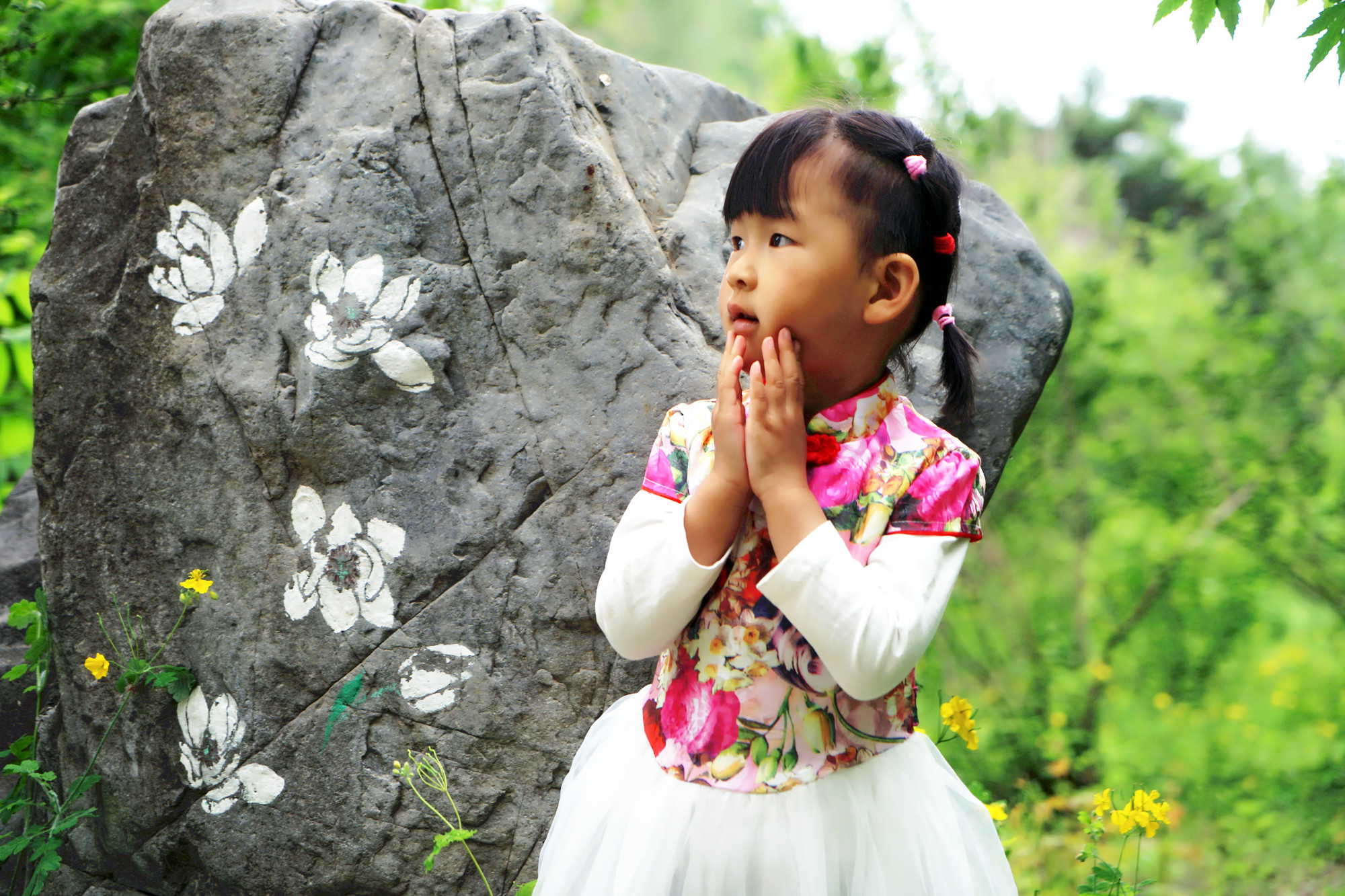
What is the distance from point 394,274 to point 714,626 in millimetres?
1029

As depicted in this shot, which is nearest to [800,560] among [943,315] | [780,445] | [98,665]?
[780,445]

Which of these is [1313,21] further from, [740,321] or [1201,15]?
[740,321]

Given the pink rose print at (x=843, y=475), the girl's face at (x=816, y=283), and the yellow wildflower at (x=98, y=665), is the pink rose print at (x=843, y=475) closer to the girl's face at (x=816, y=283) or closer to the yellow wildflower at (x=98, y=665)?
the girl's face at (x=816, y=283)

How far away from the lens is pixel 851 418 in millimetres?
1398

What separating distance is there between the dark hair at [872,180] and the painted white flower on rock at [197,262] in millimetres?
1153

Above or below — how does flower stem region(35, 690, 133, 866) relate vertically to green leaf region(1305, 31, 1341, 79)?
below

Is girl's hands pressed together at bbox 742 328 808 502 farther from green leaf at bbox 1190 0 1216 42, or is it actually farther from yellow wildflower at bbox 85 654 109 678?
yellow wildflower at bbox 85 654 109 678

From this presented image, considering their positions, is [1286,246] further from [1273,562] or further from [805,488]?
[805,488]

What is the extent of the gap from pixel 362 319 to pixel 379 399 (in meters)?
0.17

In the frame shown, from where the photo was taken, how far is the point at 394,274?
6.25ft

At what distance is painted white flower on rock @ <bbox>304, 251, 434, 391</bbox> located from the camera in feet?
6.21

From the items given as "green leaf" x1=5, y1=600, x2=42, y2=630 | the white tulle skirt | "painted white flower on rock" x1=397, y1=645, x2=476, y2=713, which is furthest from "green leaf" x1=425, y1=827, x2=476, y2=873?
"green leaf" x1=5, y1=600, x2=42, y2=630

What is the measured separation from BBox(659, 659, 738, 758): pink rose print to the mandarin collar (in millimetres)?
412

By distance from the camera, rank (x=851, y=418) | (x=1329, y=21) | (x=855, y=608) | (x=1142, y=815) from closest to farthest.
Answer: (x=855, y=608)
(x=851, y=418)
(x=1329, y=21)
(x=1142, y=815)
